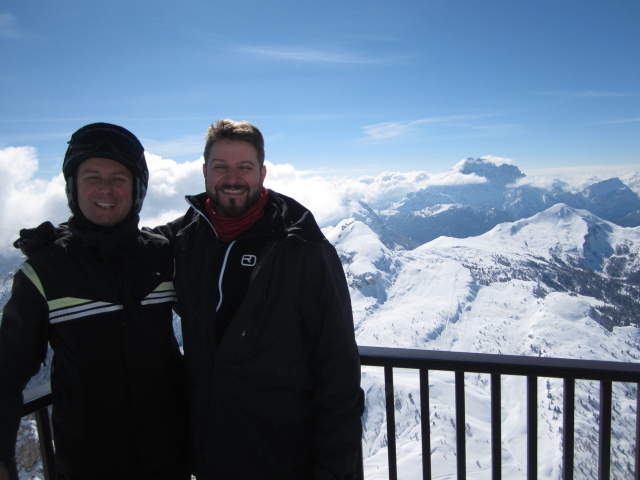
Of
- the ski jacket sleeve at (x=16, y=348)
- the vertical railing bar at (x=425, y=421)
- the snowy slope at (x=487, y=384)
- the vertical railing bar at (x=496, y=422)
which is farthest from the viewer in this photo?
the snowy slope at (x=487, y=384)

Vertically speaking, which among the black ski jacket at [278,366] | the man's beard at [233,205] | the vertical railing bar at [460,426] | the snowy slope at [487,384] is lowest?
the snowy slope at [487,384]

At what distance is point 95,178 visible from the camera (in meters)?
3.10

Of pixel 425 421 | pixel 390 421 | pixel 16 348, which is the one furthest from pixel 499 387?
pixel 16 348

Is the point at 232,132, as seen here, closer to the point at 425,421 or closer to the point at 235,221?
the point at 235,221

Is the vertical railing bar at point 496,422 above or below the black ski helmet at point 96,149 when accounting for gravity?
below

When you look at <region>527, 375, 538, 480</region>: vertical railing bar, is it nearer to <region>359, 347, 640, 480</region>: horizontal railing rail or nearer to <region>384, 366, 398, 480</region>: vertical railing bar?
<region>359, 347, 640, 480</region>: horizontal railing rail

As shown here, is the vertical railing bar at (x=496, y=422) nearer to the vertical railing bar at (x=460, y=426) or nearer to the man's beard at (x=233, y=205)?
the vertical railing bar at (x=460, y=426)

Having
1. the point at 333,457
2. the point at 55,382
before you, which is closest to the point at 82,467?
the point at 55,382

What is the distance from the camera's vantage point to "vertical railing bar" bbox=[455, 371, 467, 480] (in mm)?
3385

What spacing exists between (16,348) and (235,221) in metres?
1.65

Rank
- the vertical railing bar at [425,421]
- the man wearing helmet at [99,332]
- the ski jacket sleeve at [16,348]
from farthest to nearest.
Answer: the vertical railing bar at [425,421] < the man wearing helmet at [99,332] < the ski jacket sleeve at [16,348]

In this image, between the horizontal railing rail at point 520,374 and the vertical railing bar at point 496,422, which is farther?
the vertical railing bar at point 496,422

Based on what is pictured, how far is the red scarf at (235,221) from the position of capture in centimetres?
321

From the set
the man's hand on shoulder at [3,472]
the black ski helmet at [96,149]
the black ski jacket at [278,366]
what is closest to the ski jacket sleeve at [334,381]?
the black ski jacket at [278,366]
